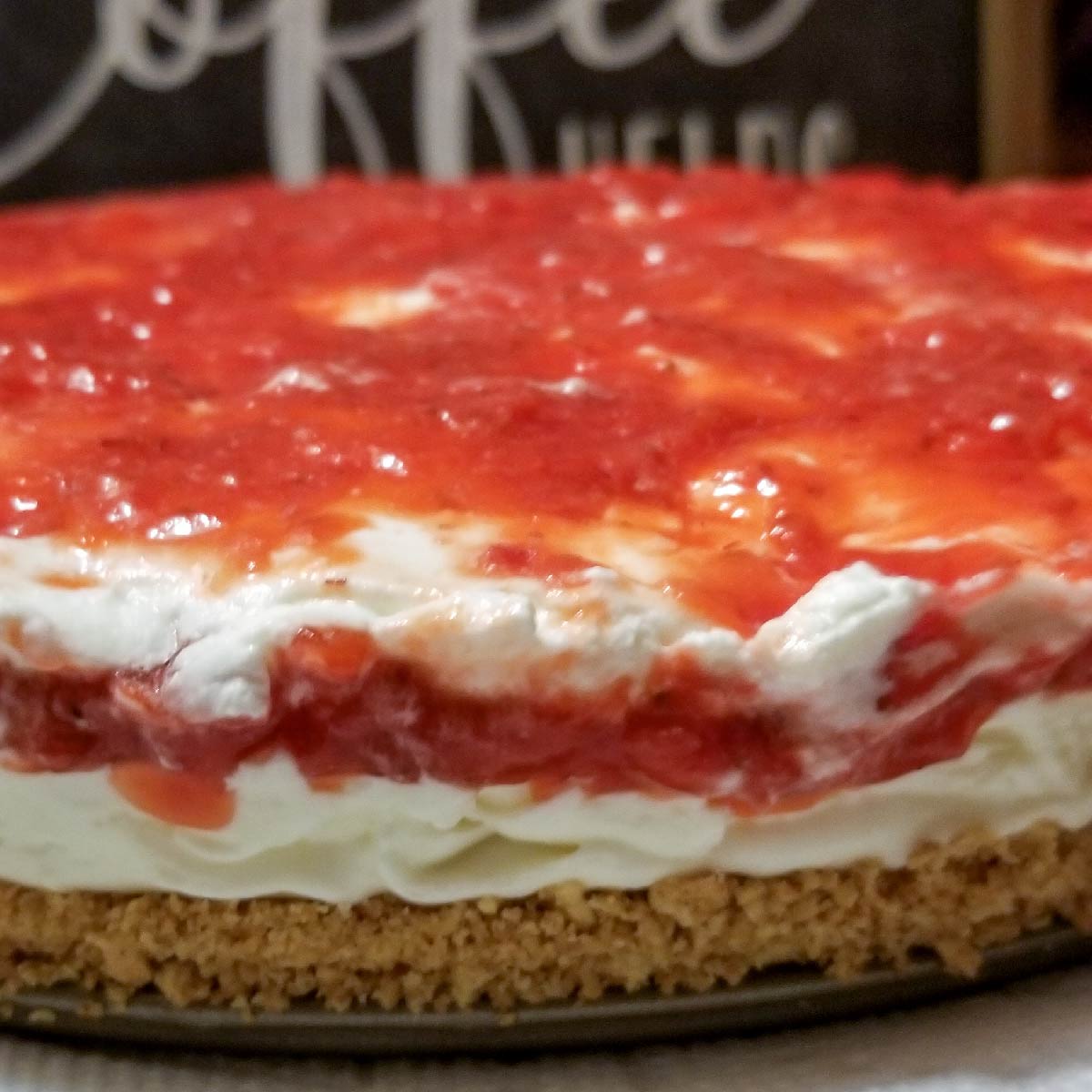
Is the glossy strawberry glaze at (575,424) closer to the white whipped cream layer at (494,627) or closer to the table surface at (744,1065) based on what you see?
the white whipped cream layer at (494,627)

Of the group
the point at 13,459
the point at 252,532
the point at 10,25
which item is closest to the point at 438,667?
the point at 252,532

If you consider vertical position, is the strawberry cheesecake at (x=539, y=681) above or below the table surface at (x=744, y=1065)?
above

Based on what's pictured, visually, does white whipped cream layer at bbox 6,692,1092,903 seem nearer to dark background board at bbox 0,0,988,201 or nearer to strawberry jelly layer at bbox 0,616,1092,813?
strawberry jelly layer at bbox 0,616,1092,813

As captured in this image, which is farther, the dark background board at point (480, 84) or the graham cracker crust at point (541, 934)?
the dark background board at point (480, 84)

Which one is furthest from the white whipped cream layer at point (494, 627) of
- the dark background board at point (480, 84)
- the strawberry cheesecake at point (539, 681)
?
the dark background board at point (480, 84)

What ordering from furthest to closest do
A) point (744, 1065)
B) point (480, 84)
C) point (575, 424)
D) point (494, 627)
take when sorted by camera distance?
point (480, 84), point (575, 424), point (744, 1065), point (494, 627)

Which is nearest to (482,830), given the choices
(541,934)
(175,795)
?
(541,934)

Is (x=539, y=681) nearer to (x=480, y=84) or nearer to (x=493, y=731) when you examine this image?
(x=493, y=731)

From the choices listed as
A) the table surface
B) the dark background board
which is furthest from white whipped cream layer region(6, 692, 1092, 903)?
the dark background board
